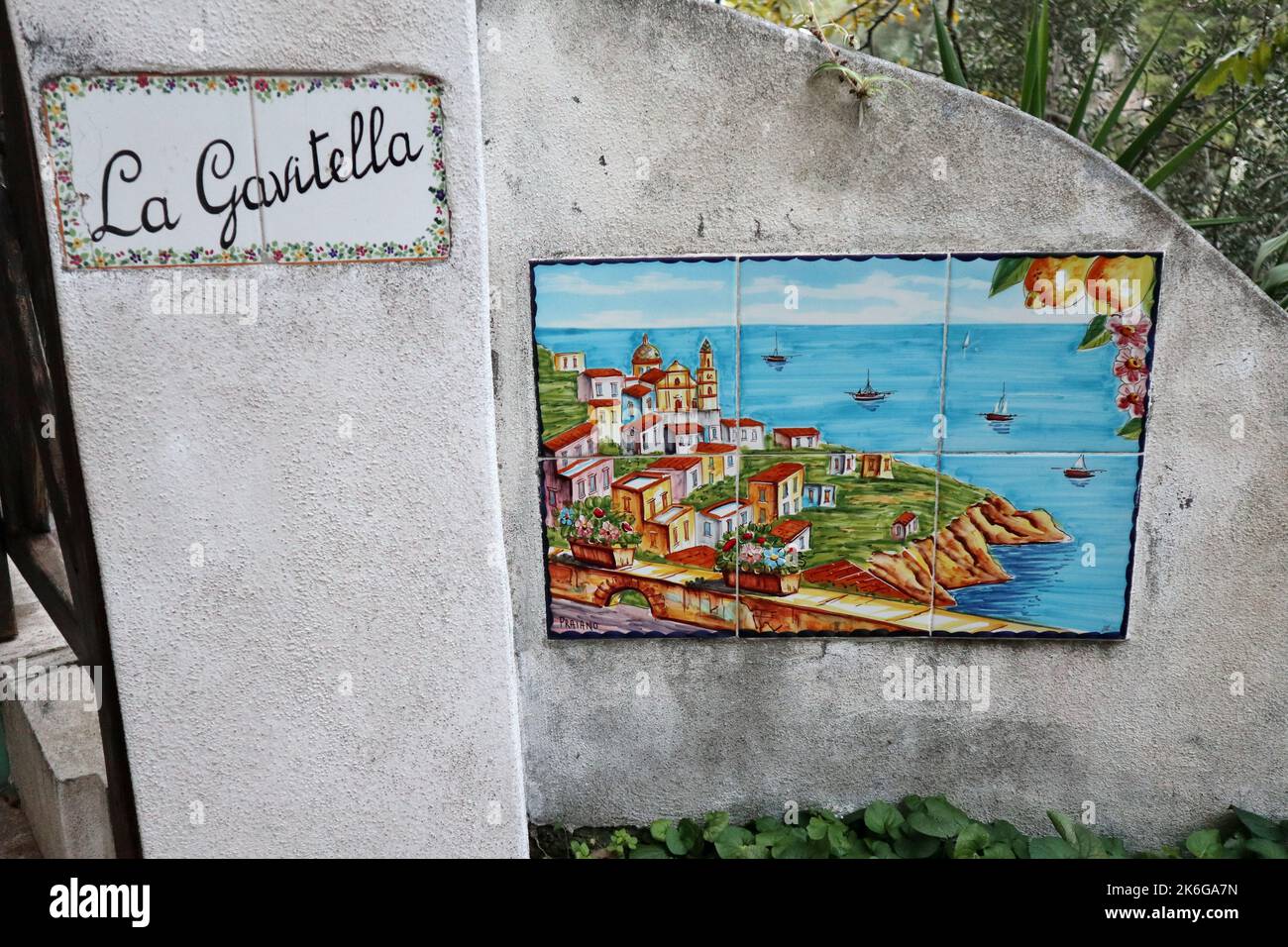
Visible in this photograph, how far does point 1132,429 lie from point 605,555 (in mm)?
2075

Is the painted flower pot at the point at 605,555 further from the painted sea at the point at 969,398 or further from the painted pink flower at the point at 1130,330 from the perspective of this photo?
the painted pink flower at the point at 1130,330

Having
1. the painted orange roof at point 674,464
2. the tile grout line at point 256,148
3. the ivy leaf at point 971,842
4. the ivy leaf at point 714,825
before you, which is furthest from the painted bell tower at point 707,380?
the ivy leaf at point 971,842

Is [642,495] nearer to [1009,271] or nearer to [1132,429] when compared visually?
[1009,271]

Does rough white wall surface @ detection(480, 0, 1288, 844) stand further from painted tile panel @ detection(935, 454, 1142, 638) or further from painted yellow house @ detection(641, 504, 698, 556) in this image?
painted yellow house @ detection(641, 504, 698, 556)

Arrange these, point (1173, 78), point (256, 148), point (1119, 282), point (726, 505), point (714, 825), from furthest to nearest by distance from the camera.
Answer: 1. point (1173, 78)
2. point (714, 825)
3. point (726, 505)
4. point (1119, 282)
5. point (256, 148)

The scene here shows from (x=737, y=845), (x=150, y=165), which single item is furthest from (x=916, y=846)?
(x=150, y=165)

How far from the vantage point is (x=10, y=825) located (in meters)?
3.95

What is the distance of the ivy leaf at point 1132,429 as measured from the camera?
11.3ft

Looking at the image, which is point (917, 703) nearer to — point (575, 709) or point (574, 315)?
point (575, 709)

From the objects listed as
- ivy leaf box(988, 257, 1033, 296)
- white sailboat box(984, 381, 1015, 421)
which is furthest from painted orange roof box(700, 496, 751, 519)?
ivy leaf box(988, 257, 1033, 296)

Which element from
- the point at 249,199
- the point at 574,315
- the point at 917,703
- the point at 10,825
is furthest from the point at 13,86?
the point at 917,703

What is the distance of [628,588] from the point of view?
12.1ft

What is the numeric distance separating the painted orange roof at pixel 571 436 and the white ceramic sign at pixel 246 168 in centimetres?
159

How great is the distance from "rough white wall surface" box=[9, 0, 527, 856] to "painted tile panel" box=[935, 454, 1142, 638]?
2.10 m
